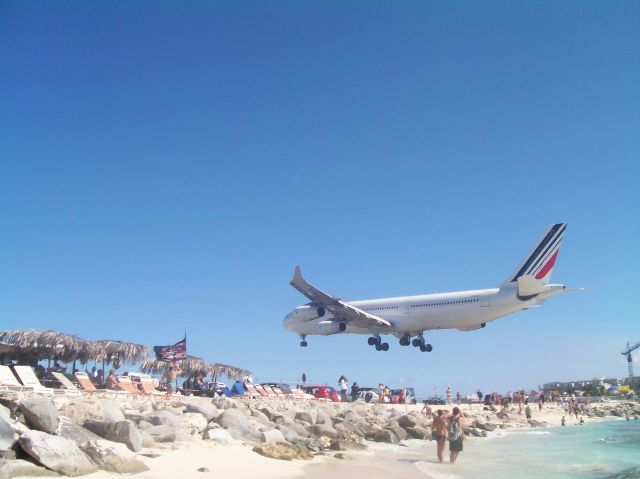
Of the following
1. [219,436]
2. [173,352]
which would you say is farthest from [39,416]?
[173,352]

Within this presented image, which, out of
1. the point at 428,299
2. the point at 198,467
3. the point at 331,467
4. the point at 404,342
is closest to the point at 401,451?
the point at 331,467

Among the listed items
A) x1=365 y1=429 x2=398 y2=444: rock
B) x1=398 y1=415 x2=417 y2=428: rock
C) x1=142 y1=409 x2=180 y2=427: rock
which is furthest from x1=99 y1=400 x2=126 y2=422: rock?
x1=398 y1=415 x2=417 y2=428: rock

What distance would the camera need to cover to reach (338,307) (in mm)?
37531

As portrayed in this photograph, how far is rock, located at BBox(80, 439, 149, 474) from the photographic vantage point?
800 centimetres

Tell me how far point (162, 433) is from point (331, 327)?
2759 cm

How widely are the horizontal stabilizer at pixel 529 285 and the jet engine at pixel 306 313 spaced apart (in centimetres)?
1323

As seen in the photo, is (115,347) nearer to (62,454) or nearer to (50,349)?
(50,349)

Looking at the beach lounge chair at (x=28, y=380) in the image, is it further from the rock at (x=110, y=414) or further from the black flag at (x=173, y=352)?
the black flag at (x=173, y=352)

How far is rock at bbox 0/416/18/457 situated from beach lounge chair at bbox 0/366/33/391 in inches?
258

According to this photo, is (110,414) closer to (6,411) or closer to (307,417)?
(6,411)

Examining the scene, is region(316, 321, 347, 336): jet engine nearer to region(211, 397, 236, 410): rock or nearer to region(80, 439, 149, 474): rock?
region(211, 397, 236, 410): rock

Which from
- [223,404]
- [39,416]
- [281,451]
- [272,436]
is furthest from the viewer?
[223,404]

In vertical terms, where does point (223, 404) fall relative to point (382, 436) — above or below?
above

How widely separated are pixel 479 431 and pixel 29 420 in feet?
65.9
